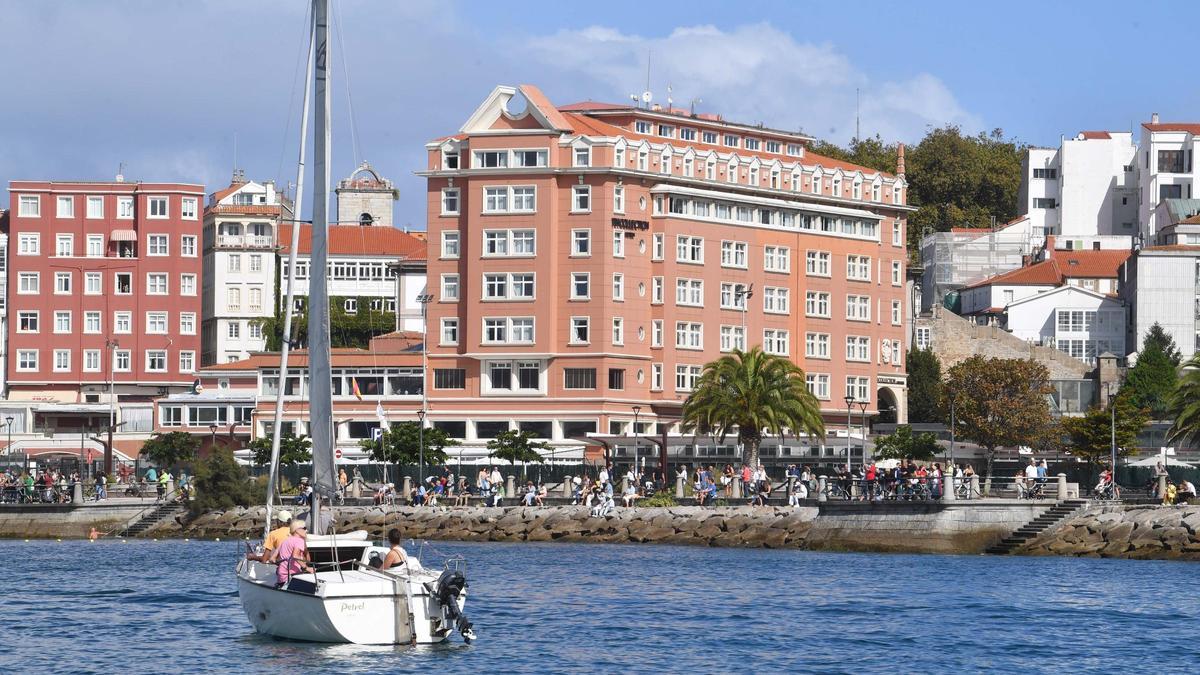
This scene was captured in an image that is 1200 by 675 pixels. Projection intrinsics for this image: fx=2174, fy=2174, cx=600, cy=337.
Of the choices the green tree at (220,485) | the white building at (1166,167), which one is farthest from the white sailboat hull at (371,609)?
the white building at (1166,167)

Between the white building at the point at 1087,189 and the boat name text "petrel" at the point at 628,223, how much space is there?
61.6 m

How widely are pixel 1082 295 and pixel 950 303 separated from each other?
18.1 metres

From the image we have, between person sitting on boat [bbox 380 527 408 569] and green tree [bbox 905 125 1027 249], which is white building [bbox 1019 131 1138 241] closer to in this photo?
green tree [bbox 905 125 1027 249]

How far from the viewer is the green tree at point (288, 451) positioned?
333 ft

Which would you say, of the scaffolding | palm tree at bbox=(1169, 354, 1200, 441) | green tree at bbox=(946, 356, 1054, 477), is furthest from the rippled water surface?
the scaffolding

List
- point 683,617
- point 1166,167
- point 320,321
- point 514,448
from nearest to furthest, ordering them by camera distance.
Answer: point 320,321, point 683,617, point 514,448, point 1166,167

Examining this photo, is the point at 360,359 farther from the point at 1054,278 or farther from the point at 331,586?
the point at 331,586

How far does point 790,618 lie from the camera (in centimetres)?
5253

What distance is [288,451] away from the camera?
102 metres

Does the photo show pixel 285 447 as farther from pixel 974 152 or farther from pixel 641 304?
pixel 974 152

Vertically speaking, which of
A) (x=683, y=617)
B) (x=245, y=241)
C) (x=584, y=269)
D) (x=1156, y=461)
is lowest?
(x=683, y=617)

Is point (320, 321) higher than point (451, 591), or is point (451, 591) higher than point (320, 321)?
point (320, 321)

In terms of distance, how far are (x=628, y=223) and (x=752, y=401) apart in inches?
866

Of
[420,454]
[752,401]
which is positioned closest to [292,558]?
[420,454]
